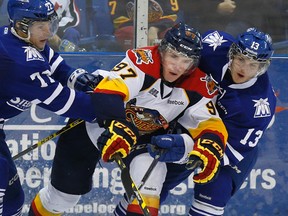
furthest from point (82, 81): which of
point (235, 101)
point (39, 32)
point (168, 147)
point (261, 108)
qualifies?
point (261, 108)

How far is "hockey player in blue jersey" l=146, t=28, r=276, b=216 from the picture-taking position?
12.5 feet

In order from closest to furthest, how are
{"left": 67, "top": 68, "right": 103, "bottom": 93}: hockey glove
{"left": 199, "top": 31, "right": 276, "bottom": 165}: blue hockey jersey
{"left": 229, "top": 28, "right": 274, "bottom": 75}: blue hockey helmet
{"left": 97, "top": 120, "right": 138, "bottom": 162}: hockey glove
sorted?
1. {"left": 97, "top": 120, "right": 138, "bottom": 162}: hockey glove
2. {"left": 229, "top": 28, "right": 274, "bottom": 75}: blue hockey helmet
3. {"left": 199, "top": 31, "right": 276, "bottom": 165}: blue hockey jersey
4. {"left": 67, "top": 68, "right": 103, "bottom": 93}: hockey glove

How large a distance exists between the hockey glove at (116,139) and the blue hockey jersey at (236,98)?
0.46 meters

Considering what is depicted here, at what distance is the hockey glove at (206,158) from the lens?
148 inches

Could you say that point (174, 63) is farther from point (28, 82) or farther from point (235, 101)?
point (28, 82)

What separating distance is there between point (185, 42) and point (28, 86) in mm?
700

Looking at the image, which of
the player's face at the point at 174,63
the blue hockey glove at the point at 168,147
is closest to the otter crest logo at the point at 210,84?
the player's face at the point at 174,63

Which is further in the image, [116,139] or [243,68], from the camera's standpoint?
[243,68]

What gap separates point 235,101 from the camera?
12.8 feet

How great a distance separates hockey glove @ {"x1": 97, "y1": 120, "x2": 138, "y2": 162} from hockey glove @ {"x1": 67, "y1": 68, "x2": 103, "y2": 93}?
1.58 ft

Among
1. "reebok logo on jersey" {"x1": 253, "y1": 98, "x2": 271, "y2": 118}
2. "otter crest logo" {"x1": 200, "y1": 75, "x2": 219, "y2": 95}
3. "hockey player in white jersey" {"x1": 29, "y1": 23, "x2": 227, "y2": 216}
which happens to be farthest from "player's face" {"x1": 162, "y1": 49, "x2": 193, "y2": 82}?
"reebok logo on jersey" {"x1": 253, "y1": 98, "x2": 271, "y2": 118}

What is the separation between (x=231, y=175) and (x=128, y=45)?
1.15 meters

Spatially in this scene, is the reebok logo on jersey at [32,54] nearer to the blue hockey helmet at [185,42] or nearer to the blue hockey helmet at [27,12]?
the blue hockey helmet at [27,12]

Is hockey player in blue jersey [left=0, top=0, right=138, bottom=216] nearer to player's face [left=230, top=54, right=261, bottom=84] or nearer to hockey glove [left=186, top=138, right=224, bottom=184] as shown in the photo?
hockey glove [left=186, top=138, right=224, bottom=184]
